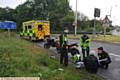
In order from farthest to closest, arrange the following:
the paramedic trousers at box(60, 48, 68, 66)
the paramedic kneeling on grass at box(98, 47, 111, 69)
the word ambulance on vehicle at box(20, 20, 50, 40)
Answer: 1. the word ambulance on vehicle at box(20, 20, 50, 40)
2. the paramedic kneeling on grass at box(98, 47, 111, 69)
3. the paramedic trousers at box(60, 48, 68, 66)

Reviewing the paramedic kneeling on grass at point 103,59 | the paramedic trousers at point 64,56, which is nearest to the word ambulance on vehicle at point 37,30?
the paramedic kneeling on grass at point 103,59

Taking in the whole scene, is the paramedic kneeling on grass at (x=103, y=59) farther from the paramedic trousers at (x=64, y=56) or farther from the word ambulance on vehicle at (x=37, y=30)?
the word ambulance on vehicle at (x=37, y=30)

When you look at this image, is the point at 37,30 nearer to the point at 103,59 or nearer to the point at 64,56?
the point at 103,59

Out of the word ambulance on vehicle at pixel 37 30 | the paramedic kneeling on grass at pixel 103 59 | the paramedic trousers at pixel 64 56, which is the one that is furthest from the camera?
the word ambulance on vehicle at pixel 37 30

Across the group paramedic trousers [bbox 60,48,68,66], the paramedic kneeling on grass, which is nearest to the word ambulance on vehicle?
the paramedic kneeling on grass

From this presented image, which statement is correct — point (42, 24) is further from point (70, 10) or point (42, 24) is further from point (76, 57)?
point (70, 10)

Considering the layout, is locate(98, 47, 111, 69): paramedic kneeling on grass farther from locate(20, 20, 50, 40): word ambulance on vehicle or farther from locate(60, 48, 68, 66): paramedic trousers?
locate(20, 20, 50, 40): word ambulance on vehicle

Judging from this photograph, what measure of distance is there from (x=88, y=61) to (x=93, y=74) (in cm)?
68

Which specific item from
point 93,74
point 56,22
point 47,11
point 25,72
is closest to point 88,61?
point 93,74

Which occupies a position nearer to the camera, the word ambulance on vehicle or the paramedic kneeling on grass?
the paramedic kneeling on grass

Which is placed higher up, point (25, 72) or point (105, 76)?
point (25, 72)

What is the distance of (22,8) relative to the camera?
87.1 m

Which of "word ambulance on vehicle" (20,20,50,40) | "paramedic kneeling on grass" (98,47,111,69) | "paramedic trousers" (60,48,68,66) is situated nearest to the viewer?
"paramedic trousers" (60,48,68,66)

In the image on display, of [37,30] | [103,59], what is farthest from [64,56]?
[37,30]
